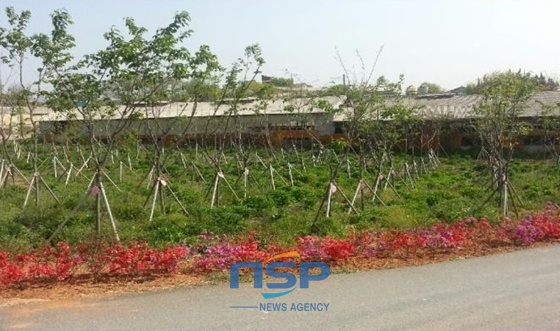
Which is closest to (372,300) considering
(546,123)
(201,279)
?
(201,279)

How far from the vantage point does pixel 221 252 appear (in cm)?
661

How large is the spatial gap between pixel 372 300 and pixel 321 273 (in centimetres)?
114

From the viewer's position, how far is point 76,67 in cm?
824

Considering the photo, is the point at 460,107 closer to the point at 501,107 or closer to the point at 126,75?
the point at 501,107

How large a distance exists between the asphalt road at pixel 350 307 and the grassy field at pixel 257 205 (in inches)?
90.8

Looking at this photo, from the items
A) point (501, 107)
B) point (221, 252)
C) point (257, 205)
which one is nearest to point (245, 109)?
point (257, 205)

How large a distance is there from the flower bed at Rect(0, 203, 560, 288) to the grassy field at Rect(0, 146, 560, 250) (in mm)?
Answer: 892

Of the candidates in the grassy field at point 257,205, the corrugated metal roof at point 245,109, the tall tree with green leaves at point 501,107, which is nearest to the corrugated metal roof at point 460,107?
the corrugated metal roof at point 245,109

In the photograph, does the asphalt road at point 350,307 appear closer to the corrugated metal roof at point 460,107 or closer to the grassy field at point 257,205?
the grassy field at point 257,205

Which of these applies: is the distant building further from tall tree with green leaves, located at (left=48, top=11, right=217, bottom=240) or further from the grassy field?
tall tree with green leaves, located at (left=48, top=11, right=217, bottom=240)

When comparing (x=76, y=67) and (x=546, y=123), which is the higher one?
(x=76, y=67)

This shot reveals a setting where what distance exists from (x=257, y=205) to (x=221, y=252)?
4285 mm

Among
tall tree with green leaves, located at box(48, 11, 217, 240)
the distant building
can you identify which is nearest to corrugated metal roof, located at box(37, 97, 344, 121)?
tall tree with green leaves, located at box(48, 11, 217, 240)

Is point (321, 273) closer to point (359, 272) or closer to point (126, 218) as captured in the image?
point (359, 272)
